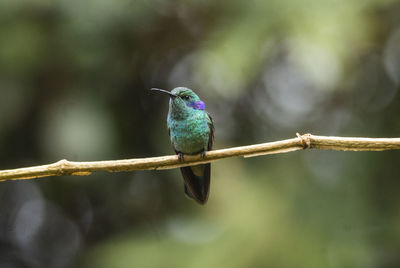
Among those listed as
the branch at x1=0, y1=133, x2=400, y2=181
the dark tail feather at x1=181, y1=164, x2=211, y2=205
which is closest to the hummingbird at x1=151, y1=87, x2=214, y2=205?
the dark tail feather at x1=181, y1=164, x2=211, y2=205

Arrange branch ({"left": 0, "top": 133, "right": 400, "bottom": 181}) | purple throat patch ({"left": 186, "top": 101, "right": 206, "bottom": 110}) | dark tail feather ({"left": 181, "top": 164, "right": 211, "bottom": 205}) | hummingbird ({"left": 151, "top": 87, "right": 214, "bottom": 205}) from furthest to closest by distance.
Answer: purple throat patch ({"left": 186, "top": 101, "right": 206, "bottom": 110}), hummingbird ({"left": 151, "top": 87, "right": 214, "bottom": 205}), dark tail feather ({"left": 181, "top": 164, "right": 211, "bottom": 205}), branch ({"left": 0, "top": 133, "right": 400, "bottom": 181})

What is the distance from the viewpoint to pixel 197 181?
12.1 feet

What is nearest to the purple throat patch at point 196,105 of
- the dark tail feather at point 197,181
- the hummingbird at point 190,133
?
the hummingbird at point 190,133

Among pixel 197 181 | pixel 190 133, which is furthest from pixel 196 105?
pixel 197 181

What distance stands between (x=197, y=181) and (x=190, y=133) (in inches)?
13.9

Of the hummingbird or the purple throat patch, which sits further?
the purple throat patch

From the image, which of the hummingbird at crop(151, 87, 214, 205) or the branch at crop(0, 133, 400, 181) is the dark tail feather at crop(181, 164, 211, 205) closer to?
the hummingbird at crop(151, 87, 214, 205)

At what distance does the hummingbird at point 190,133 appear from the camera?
364 centimetres

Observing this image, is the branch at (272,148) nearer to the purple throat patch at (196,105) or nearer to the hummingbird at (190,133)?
the hummingbird at (190,133)

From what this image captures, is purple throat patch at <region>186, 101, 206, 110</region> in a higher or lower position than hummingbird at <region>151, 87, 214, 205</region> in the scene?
higher

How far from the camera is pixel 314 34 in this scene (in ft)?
14.7

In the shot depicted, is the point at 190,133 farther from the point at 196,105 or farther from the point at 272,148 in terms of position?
the point at 272,148

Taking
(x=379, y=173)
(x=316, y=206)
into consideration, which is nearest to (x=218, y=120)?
(x=316, y=206)

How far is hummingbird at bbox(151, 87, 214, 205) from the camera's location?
364 centimetres
